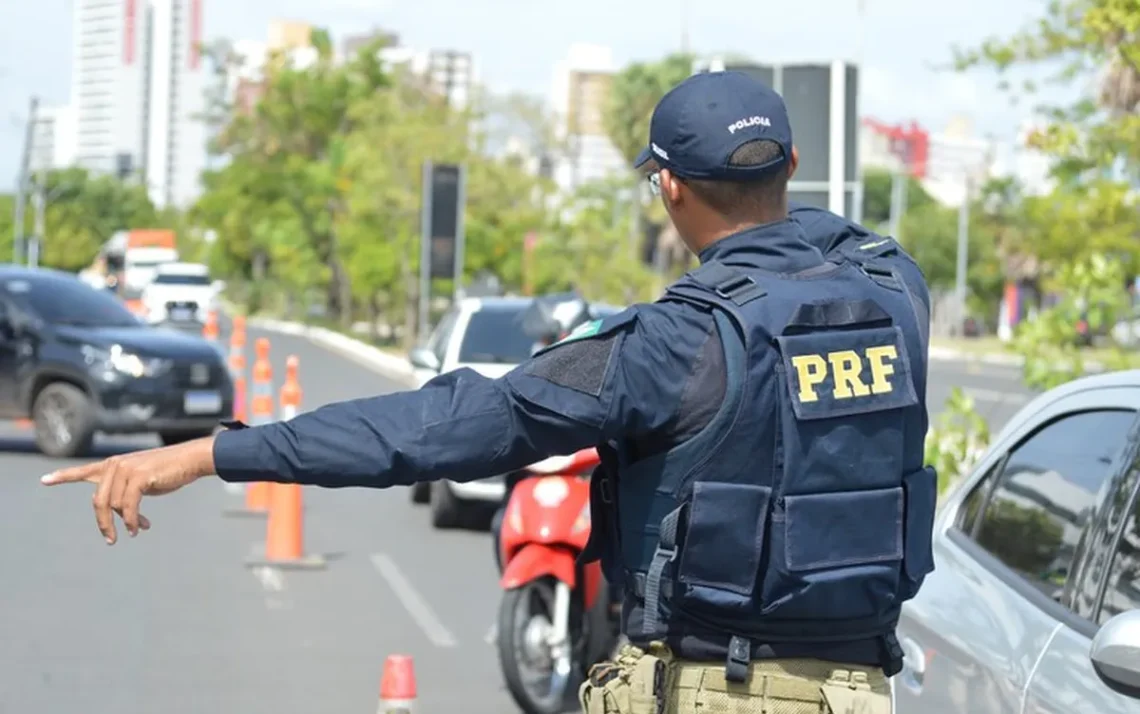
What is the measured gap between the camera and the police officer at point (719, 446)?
318 centimetres

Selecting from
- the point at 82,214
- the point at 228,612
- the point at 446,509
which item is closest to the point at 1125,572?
the point at 228,612

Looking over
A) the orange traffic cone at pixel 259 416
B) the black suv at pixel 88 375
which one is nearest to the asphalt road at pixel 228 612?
the orange traffic cone at pixel 259 416

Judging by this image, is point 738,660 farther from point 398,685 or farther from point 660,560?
point 398,685

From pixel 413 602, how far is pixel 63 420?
8149mm

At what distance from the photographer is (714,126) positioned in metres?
3.33

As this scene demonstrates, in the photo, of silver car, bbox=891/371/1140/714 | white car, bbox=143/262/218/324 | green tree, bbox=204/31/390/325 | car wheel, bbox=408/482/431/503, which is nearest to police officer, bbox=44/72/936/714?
silver car, bbox=891/371/1140/714

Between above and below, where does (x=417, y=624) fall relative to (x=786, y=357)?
below

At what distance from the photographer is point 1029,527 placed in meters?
4.63

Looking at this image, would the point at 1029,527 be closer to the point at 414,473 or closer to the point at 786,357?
the point at 786,357

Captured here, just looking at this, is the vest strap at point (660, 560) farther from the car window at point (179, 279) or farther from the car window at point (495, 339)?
the car window at point (179, 279)

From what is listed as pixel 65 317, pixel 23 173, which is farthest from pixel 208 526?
pixel 23 173

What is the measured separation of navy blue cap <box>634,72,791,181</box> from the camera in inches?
131

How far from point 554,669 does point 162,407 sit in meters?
11.5

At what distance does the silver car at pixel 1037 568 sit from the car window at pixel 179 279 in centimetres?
5404
